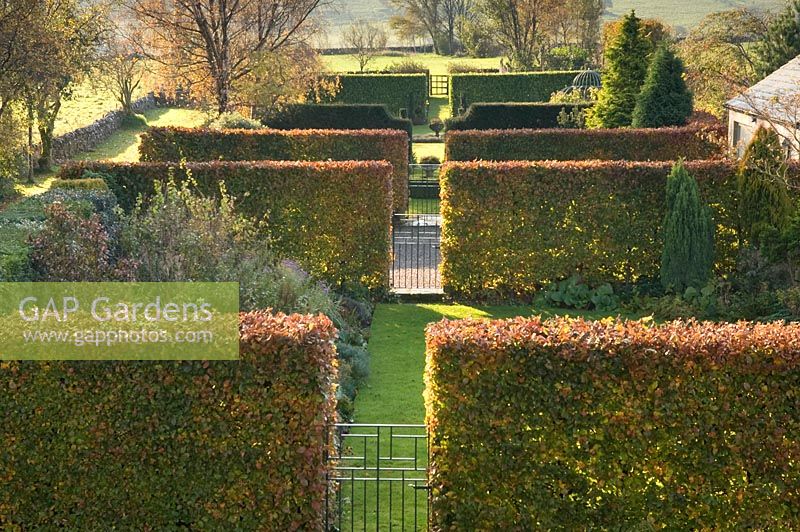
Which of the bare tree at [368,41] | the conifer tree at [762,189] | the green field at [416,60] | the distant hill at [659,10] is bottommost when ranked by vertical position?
the conifer tree at [762,189]

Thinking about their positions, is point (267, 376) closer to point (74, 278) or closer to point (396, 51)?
point (74, 278)

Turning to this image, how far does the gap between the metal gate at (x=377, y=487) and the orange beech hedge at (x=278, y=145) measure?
12.3 meters

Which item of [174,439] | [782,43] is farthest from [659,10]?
[174,439]

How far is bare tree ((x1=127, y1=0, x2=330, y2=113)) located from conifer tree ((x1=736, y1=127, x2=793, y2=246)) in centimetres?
1977

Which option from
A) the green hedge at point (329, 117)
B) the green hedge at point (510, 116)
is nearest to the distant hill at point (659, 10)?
the green hedge at point (329, 117)

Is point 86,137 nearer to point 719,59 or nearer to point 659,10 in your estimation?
point 719,59

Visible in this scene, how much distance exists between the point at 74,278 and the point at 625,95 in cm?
1883

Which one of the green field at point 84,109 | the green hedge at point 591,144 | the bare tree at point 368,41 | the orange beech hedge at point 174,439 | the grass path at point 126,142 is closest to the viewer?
the orange beech hedge at point 174,439

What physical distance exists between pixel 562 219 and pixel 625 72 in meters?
A: 12.5

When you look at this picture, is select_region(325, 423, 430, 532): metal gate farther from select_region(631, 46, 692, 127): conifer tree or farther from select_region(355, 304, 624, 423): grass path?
select_region(631, 46, 692, 127): conifer tree

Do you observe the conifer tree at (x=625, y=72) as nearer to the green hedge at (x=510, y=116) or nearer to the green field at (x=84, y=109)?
the green hedge at (x=510, y=116)

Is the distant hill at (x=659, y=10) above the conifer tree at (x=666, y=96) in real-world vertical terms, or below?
above

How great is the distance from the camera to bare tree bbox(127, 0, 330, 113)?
110 feet

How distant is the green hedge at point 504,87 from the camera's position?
146 feet
